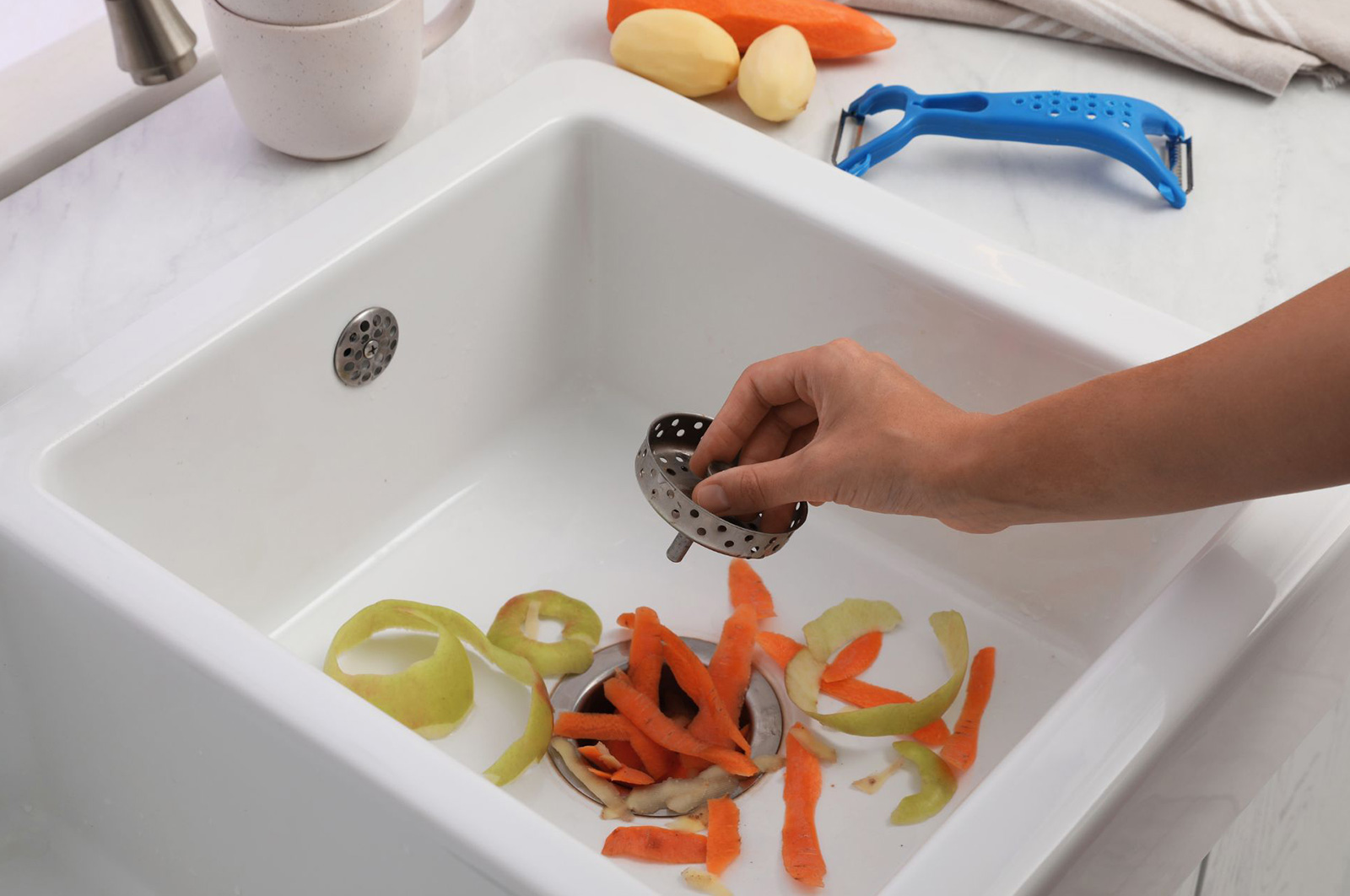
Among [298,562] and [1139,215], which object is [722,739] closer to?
[298,562]

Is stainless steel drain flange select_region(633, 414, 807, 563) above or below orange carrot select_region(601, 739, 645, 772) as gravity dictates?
above

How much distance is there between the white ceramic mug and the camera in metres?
0.75

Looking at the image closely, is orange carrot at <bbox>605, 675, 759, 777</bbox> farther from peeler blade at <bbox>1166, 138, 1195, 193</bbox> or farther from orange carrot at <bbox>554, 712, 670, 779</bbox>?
peeler blade at <bbox>1166, 138, 1195, 193</bbox>

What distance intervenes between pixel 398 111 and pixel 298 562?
0.99 ft

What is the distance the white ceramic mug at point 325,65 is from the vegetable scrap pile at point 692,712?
0.31 m

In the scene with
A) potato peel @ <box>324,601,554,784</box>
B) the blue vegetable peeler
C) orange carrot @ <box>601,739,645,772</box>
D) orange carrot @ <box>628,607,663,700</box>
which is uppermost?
the blue vegetable peeler

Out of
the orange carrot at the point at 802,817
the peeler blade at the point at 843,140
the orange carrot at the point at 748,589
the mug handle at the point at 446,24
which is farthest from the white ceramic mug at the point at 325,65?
the orange carrot at the point at 802,817

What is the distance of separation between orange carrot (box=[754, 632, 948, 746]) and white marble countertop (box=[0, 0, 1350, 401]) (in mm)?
293

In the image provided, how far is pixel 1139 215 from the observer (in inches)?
34.3

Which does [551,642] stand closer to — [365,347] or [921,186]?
[365,347]

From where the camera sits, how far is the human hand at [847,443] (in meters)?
0.58

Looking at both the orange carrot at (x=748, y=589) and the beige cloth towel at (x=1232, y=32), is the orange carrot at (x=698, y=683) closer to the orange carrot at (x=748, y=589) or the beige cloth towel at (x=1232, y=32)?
the orange carrot at (x=748, y=589)

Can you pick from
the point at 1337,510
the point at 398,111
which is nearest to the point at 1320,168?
the point at 1337,510

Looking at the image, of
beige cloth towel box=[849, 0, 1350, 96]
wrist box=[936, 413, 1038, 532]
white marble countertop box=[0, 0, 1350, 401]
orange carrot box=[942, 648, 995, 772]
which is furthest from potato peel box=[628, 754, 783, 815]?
beige cloth towel box=[849, 0, 1350, 96]
